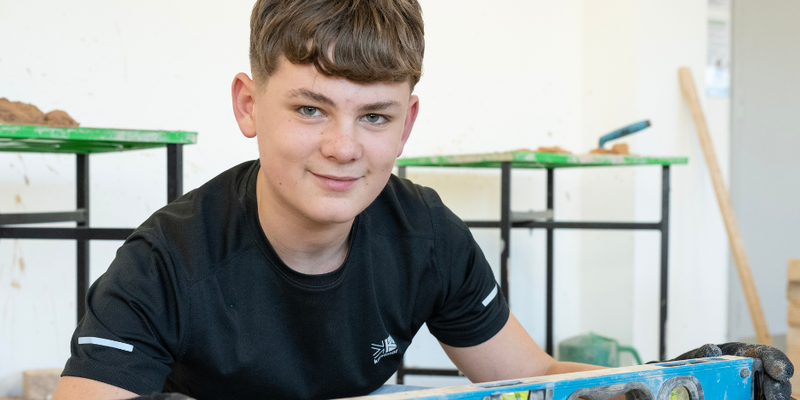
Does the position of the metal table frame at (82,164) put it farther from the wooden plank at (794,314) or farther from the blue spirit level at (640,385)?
the wooden plank at (794,314)

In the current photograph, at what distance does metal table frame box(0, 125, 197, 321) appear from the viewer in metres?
1.26

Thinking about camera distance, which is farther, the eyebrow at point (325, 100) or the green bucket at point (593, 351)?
the green bucket at point (593, 351)

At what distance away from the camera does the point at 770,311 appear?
10.2ft

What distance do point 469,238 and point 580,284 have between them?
1.89 metres

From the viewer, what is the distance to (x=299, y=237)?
0.89m

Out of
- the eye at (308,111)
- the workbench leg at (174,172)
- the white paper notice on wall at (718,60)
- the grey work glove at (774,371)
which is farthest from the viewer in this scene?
the white paper notice on wall at (718,60)

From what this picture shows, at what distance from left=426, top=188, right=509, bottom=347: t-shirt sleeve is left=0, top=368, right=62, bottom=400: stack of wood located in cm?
139

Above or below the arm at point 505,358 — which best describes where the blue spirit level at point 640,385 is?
above

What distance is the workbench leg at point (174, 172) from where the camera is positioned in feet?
4.53

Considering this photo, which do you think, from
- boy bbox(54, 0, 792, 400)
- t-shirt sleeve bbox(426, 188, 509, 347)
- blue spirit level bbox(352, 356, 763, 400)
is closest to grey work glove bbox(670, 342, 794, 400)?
blue spirit level bbox(352, 356, 763, 400)

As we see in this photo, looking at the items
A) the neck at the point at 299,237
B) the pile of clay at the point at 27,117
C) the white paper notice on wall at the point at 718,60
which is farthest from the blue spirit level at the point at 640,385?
the white paper notice on wall at the point at 718,60

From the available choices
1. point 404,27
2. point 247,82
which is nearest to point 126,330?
point 247,82

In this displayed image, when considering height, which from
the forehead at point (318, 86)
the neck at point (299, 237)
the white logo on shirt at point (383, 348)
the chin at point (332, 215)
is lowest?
the white logo on shirt at point (383, 348)

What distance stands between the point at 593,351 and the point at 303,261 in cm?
173
